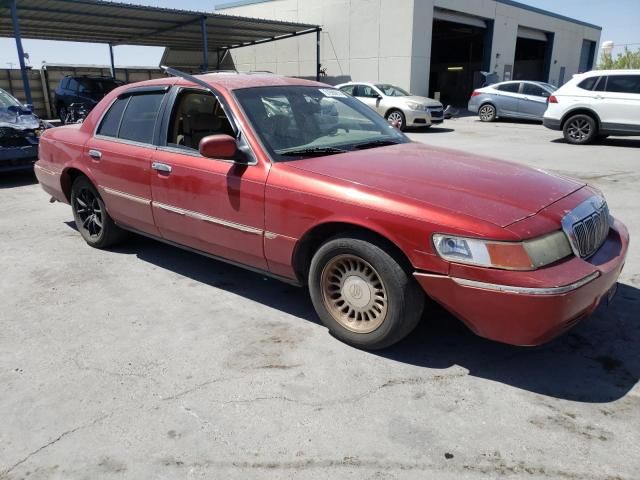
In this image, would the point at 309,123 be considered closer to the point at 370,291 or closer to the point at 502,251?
the point at 370,291

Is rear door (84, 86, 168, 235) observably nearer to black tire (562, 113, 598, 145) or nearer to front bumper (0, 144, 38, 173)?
front bumper (0, 144, 38, 173)

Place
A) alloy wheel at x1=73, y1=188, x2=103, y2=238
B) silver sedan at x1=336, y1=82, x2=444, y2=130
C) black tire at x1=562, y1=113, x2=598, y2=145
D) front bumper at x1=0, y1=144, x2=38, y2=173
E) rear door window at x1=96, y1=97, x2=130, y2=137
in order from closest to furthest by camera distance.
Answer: rear door window at x1=96, y1=97, x2=130, y2=137 → alloy wheel at x1=73, y1=188, x2=103, y2=238 → front bumper at x1=0, y1=144, x2=38, y2=173 → black tire at x1=562, y1=113, x2=598, y2=145 → silver sedan at x1=336, y1=82, x2=444, y2=130

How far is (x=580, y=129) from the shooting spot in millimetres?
12531

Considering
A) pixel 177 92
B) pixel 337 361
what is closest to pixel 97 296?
pixel 177 92

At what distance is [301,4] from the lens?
2658 centimetres

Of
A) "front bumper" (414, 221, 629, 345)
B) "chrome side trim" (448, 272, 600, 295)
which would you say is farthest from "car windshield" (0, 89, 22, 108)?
"chrome side trim" (448, 272, 600, 295)

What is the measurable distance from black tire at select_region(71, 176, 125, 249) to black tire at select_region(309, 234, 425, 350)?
2600 millimetres

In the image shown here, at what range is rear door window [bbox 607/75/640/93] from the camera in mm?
11477

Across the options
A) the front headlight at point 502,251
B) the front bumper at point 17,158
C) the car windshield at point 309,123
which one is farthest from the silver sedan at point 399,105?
the front headlight at point 502,251

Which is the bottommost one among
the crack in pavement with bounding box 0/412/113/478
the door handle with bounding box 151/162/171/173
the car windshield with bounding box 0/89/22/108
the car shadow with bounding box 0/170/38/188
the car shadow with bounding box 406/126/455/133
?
the car shadow with bounding box 406/126/455/133

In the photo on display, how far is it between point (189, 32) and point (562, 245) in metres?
24.1

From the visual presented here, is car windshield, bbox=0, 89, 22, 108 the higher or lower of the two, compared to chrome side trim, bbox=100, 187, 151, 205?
higher

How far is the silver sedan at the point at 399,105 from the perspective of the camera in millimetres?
16250

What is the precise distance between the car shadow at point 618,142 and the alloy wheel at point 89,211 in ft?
38.8
